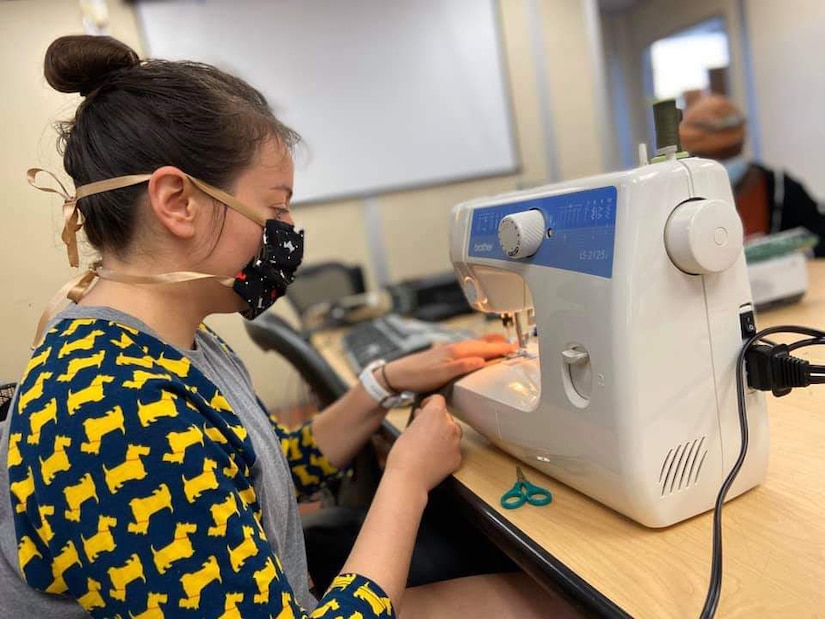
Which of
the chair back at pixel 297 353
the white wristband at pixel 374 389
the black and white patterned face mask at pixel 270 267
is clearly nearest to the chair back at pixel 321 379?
the chair back at pixel 297 353

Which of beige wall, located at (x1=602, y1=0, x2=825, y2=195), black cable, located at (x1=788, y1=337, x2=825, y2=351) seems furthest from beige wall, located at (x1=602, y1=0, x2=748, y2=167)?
black cable, located at (x1=788, y1=337, x2=825, y2=351)

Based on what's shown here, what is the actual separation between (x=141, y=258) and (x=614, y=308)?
0.56 meters

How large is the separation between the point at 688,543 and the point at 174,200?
0.70m

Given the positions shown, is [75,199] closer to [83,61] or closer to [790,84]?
[83,61]

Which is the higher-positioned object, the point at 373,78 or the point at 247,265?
the point at 373,78

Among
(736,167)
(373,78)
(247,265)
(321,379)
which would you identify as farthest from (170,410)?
(373,78)

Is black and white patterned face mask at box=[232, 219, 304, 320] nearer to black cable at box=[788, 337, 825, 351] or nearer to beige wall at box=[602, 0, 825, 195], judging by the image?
black cable at box=[788, 337, 825, 351]

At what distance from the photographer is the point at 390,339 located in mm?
1703

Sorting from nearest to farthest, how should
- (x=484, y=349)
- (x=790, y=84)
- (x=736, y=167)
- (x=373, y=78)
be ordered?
1. (x=484, y=349)
2. (x=736, y=167)
3. (x=373, y=78)
4. (x=790, y=84)

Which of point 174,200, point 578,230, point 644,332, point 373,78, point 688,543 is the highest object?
point 373,78

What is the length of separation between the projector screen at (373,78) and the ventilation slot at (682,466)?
2.52 m

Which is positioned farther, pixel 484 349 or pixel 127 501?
pixel 484 349

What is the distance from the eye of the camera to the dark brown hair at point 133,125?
0.73 m

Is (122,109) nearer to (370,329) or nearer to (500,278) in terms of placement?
(500,278)
